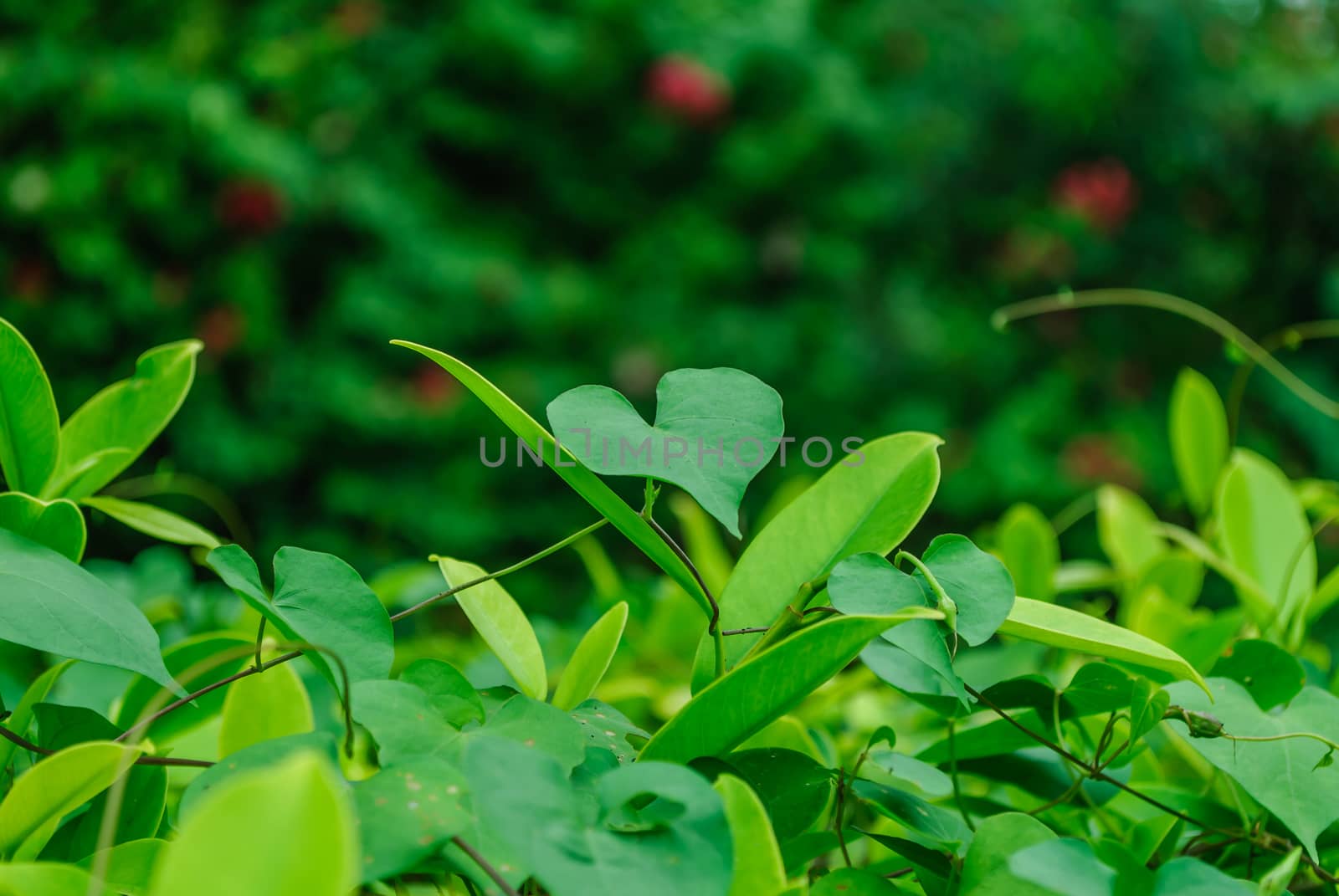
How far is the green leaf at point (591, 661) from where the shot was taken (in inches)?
14.1

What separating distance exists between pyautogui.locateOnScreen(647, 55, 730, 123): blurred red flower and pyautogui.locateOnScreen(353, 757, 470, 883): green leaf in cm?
323

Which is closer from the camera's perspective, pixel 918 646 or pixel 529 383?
pixel 918 646

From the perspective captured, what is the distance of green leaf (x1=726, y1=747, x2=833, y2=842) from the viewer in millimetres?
328

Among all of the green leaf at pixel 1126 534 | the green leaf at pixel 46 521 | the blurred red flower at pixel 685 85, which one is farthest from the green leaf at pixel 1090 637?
the blurred red flower at pixel 685 85

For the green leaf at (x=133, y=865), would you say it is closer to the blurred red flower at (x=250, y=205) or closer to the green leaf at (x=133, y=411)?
the green leaf at (x=133, y=411)

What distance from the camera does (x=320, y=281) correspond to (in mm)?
3152

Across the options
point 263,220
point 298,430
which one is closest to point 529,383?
point 298,430

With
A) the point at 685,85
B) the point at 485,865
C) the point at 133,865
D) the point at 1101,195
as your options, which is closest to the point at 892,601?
the point at 485,865

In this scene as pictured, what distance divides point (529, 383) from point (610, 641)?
279 cm

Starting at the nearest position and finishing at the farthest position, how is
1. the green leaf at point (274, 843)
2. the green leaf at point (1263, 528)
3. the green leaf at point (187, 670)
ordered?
1. the green leaf at point (274, 843)
2. the green leaf at point (187, 670)
3. the green leaf at point (1263, 528)

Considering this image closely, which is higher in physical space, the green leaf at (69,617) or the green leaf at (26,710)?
Result: the green leaf at (69,617)

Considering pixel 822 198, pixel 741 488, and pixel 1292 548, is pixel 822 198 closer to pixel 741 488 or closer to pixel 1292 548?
pixel 1292 548

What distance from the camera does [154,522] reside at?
0.45 metres

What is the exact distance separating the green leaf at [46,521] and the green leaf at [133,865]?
0.11 m
